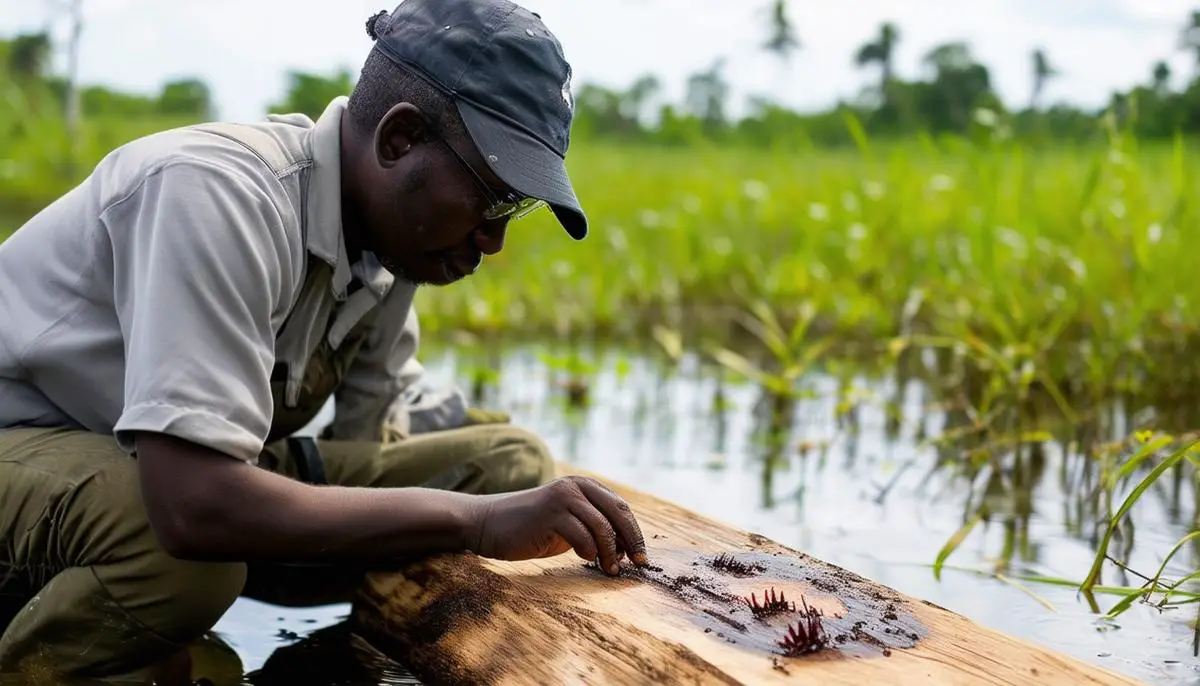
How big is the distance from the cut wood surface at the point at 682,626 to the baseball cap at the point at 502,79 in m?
0.59

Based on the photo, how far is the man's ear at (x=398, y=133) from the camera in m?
2.09

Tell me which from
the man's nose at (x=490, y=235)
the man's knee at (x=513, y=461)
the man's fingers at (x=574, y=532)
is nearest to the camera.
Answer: the man's fingers at (x=574, y=532)

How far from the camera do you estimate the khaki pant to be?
2.05 m

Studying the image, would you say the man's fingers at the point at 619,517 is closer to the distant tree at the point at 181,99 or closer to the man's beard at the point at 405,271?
the man's beard at the point at 405,271

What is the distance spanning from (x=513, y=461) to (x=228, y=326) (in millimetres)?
1050

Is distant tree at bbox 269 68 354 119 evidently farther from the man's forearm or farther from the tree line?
the man's forearm

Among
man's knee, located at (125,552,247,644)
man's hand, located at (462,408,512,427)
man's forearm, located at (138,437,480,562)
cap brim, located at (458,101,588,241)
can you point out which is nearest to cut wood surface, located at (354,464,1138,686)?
man's forearm, located at (138,437,480,562)

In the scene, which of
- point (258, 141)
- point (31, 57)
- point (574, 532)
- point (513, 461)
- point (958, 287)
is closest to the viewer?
point (574, 532)

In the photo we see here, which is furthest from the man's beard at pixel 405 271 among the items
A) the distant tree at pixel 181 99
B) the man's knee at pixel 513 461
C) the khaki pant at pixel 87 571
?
the distant tree at pixel 181 99

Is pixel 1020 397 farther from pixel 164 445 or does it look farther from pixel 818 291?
pixel 164 445

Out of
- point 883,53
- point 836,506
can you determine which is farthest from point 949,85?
point 836,506

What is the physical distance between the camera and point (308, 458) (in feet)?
8.79

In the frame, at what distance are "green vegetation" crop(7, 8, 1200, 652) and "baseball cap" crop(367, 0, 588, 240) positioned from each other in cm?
118

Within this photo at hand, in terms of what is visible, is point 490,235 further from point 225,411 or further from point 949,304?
point 949,304
